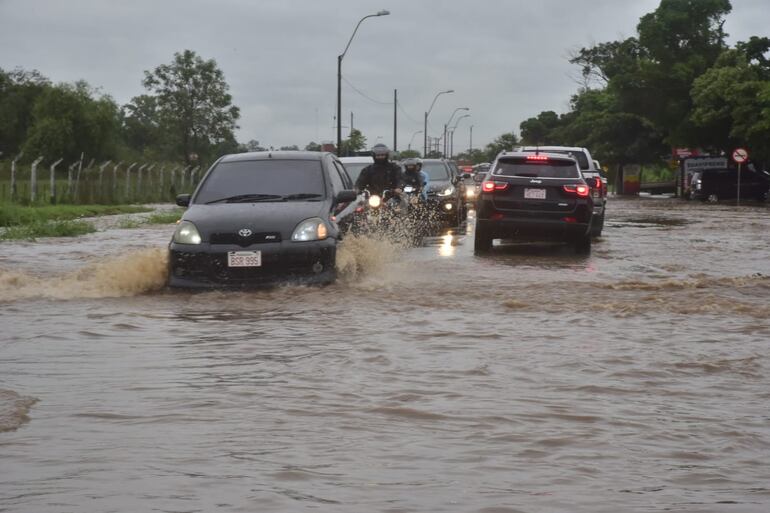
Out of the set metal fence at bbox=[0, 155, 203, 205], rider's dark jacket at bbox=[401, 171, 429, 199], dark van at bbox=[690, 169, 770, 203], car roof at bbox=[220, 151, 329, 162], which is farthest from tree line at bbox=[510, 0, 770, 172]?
car roof at bbox=[220, 151, 329, 162]

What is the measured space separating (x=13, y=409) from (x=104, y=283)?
687 cm

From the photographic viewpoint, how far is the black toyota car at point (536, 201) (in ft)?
62.1

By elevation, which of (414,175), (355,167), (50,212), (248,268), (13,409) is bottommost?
(13,409)

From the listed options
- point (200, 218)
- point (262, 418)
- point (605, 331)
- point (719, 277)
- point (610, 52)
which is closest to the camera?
point (262, 418)

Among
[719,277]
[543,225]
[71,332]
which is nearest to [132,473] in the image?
[71,332]

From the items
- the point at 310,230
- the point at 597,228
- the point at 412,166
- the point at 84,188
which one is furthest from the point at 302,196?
the point at 84,188

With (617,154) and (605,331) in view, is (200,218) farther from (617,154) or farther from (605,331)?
(617,154)

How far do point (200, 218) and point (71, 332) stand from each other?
287 centimetres

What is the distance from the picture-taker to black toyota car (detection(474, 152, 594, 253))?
18.9 m

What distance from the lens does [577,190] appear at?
19.0 metres

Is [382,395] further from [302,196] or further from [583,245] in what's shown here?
[583,245]

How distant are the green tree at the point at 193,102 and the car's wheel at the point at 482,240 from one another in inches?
2914

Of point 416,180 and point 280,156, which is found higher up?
point 280,156

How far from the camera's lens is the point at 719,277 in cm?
1532
